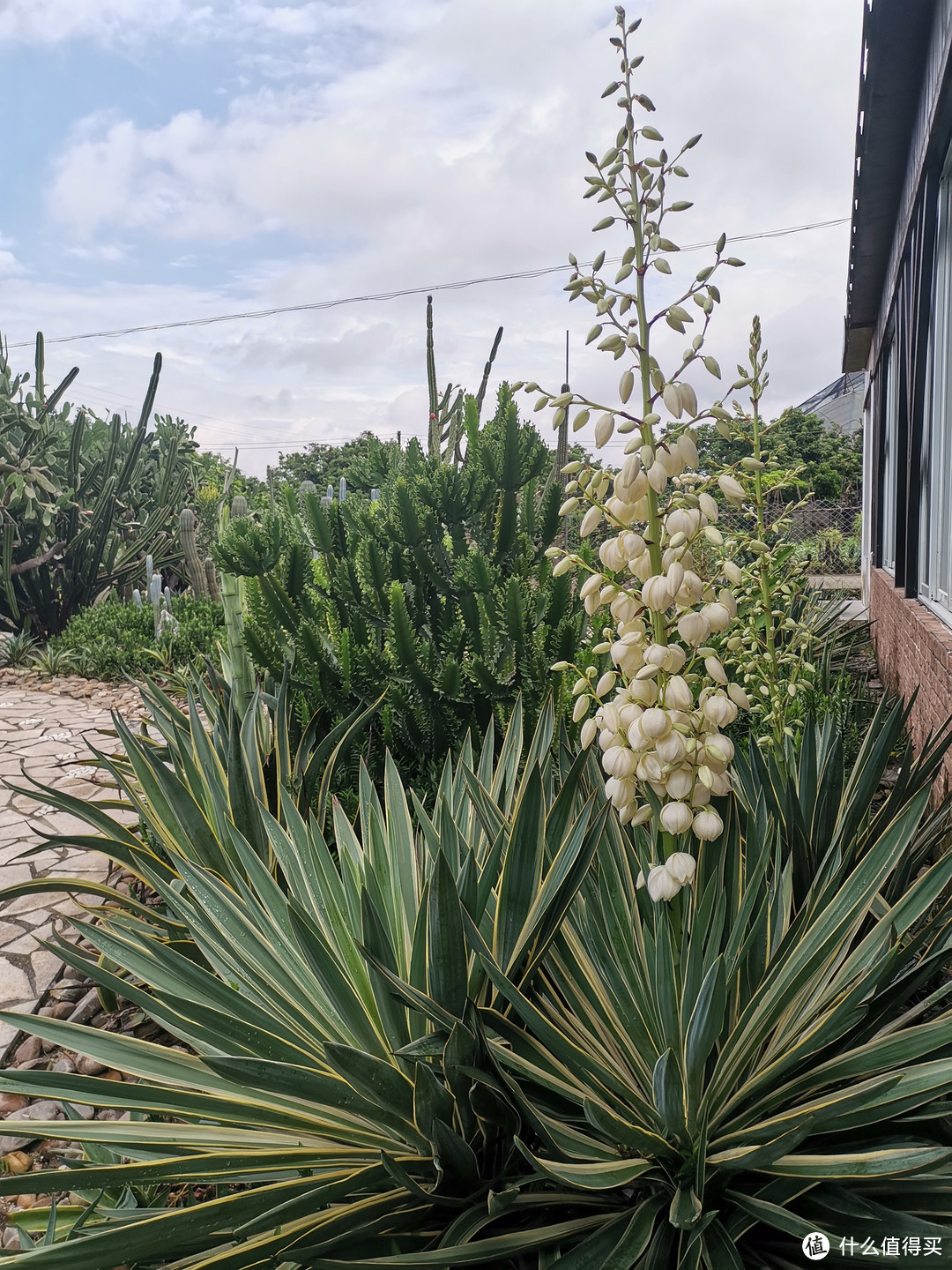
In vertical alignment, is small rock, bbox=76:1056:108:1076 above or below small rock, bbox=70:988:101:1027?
below

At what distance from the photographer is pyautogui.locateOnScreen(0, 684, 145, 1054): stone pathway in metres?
2.81

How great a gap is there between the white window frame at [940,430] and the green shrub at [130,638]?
495 centimetres

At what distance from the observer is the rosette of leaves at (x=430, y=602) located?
2990 mm

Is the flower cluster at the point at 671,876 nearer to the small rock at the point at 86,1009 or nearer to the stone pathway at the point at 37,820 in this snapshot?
the stone pathway at the point at 37,820

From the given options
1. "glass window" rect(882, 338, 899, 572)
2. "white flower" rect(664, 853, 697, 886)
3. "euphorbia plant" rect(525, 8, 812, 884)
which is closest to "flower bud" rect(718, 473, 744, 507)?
"euphorbia plant" rect(525, 8, 812, 884)

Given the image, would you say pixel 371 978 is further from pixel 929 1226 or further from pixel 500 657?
pixel 500 657

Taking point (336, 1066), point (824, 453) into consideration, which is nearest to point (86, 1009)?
point (336, 1066)

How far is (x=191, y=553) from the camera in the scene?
8406 mm

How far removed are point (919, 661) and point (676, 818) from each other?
112 inches

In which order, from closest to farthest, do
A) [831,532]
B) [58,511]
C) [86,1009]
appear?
[86,1009] → [58,511] → [831,532]

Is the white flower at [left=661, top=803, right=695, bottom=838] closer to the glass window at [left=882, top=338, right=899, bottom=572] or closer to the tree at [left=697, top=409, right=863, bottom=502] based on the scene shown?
the glass window at [left=882, top=338, right=899, bottom=572]

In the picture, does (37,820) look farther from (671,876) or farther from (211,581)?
(211,581)

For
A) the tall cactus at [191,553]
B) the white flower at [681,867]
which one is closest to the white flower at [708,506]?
the white flower at [681,867]

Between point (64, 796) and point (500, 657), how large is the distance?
4.86 feet
